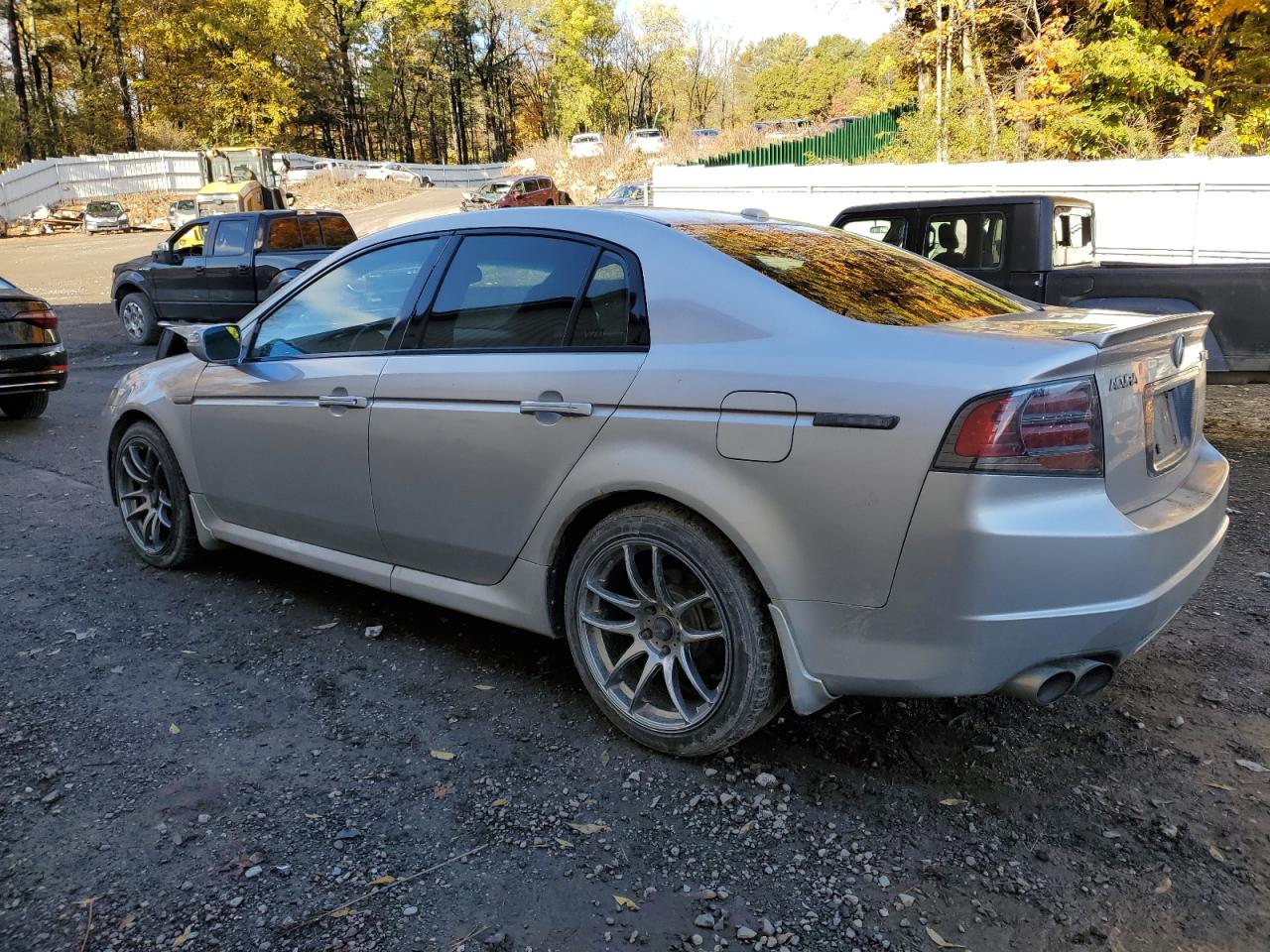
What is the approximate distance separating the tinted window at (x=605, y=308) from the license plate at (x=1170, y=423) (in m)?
1.53

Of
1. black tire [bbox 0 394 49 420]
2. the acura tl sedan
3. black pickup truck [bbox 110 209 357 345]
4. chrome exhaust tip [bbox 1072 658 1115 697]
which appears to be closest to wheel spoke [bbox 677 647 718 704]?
the acura tl sedan

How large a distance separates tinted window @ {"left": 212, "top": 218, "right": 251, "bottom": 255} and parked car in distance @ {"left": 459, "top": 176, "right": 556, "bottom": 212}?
19060 mm

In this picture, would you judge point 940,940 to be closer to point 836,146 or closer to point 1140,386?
point 1140,386

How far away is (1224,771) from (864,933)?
4.47 ft

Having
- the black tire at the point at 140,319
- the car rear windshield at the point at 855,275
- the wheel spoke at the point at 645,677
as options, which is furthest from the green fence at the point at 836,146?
the wheel spoke at the point at 645,677

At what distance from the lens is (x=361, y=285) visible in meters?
3.99

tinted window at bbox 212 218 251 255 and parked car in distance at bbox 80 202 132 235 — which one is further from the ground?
parked car in distance at bbox 80 202 132 235

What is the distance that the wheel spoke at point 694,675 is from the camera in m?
3.00

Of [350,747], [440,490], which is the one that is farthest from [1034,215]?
[350,747]

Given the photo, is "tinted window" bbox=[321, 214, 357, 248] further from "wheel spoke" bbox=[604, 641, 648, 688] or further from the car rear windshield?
"wheel spoke" bbox=[604, 641, 648, 688]

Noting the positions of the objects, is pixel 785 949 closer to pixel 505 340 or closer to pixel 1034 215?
pixel 505 340

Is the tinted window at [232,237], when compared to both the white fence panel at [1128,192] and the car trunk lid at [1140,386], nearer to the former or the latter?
the white fence panel at [1128,192]

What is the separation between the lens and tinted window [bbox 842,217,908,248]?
8.16m

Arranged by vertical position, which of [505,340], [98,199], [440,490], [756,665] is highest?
[98,199]
